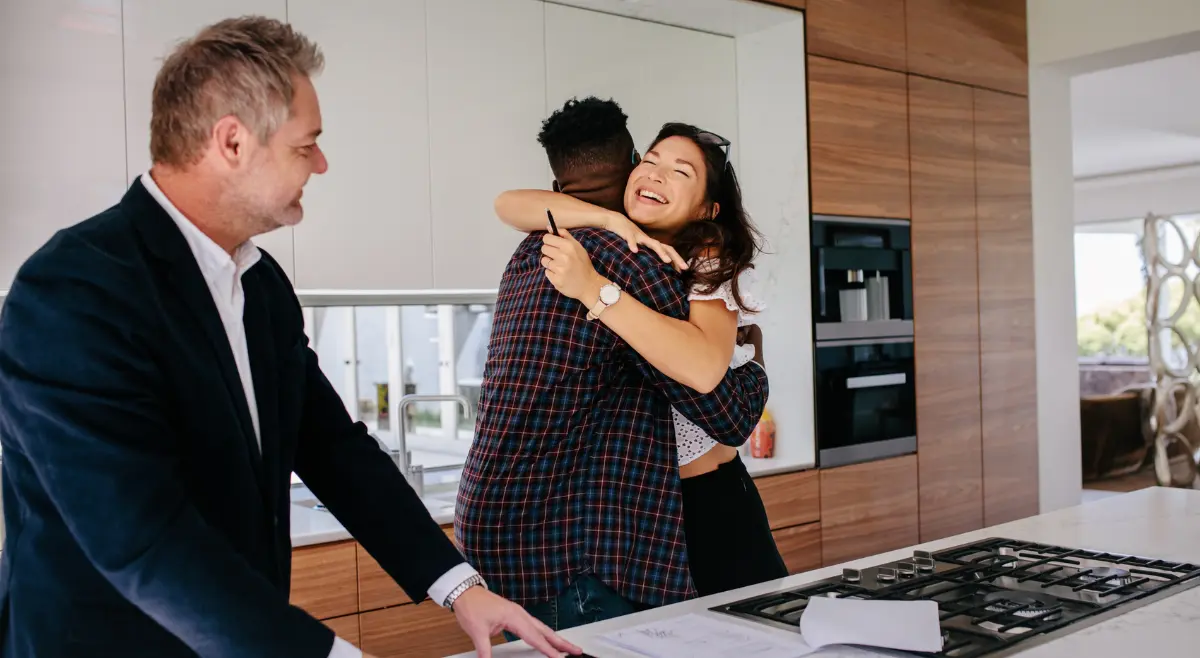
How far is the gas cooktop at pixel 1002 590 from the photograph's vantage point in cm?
137

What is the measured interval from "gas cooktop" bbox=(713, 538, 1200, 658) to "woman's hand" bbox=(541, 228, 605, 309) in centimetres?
50

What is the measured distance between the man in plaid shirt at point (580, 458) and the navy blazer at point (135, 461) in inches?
16.7

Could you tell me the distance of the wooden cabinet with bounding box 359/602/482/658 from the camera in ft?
8.86

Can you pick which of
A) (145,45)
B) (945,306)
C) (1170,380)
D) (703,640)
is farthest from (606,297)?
(1170,380)

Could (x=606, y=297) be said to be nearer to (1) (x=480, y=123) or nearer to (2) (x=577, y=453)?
(2) (x=577, y=453)

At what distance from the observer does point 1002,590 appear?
5.18 feet

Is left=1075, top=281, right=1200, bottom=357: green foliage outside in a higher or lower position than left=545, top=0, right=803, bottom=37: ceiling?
lower

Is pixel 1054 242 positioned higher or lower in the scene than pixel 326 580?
higher

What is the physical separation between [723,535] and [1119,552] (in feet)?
2.45

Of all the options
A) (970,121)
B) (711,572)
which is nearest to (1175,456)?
(970,121)

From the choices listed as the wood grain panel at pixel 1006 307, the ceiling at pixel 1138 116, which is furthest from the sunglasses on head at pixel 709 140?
the ceiling at pixel 1138 116

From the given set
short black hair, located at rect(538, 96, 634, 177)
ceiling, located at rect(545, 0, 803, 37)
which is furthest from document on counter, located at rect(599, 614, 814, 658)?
ceiling, located at rect(545, 0, 803, 37)

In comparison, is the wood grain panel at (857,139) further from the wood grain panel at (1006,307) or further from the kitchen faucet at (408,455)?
the kitchen faucet at (408,455)

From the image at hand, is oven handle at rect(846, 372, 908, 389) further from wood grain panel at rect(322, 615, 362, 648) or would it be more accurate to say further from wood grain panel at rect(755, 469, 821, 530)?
wood grain panel at rect(322, 615, 362, 648)
